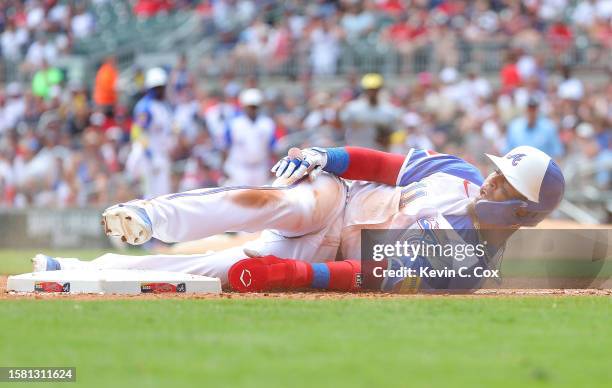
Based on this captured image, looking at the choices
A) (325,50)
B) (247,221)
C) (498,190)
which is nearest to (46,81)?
(325,50)

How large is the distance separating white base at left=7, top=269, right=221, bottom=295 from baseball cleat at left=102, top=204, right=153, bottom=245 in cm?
54

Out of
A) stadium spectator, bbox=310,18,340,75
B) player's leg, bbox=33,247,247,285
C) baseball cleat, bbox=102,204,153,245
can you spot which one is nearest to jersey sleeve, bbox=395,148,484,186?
player's leg, bbox=33,247,247,285

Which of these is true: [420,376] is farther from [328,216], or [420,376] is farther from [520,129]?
[520,129]

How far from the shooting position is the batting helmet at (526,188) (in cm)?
727

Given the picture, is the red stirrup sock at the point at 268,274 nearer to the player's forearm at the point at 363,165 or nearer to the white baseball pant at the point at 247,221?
the white baseball pant at the point at 247,221

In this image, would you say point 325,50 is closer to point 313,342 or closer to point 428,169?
point 428,169

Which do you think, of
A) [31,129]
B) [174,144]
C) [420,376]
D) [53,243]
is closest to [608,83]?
[174,144]

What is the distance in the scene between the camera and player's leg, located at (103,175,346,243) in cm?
673

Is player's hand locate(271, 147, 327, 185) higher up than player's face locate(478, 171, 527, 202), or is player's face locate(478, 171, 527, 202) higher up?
player's hand locate(271, 147, 327, 185)

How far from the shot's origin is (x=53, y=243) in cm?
1864

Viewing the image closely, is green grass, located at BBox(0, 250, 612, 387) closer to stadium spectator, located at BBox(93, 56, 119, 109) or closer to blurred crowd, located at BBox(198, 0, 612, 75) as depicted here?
blurred crowd, located at BBox(198, 0, 612, 75)

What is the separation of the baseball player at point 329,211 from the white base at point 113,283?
24 cm

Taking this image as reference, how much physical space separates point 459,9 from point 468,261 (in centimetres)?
1590

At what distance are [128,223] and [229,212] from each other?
2.30 ft
